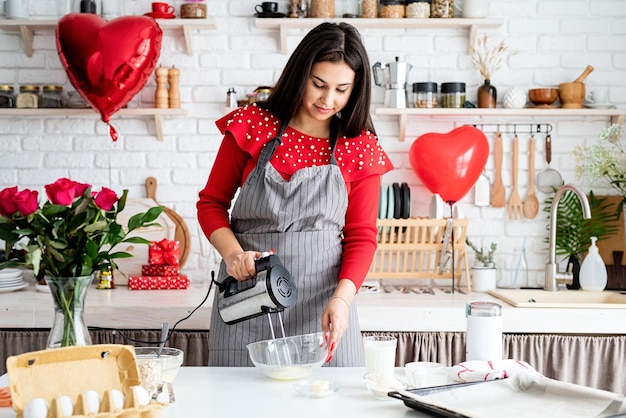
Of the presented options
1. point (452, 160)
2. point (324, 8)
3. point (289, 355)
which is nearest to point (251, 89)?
point (324, 8)

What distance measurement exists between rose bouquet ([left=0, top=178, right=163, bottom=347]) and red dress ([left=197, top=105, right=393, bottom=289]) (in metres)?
0.66

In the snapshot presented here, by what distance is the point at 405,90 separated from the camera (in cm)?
363

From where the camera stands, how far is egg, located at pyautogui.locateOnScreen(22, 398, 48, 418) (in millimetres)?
1331

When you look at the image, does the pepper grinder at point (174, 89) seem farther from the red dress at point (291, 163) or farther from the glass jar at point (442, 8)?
the red dress at point (291, 163)

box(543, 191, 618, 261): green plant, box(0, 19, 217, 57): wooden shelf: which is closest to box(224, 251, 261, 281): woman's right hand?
box(0, 19, 217, 57): wooden shelf

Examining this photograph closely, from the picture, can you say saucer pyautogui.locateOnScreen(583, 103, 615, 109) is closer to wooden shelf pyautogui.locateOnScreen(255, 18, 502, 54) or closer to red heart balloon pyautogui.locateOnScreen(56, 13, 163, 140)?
wooden shelf pyautogui.locateOnScreen(255, 18, 502, 54)

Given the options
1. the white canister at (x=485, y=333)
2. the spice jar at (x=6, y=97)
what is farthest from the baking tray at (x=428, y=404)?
the spice jar at (x=6, y=97)

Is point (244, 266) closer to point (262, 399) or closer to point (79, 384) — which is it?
point (262, 399)

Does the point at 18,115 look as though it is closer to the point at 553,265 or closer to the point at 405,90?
the point at 405,90

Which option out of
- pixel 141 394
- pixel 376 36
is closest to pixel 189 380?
pixel 141 394

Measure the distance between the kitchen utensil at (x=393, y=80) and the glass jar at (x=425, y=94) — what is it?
59 mm

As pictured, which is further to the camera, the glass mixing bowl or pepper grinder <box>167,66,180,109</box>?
pepper grinder <box>167,66,180,109</box>

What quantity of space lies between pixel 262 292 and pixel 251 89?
6.63ft

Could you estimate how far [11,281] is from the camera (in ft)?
11.0
